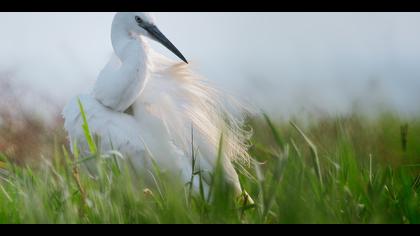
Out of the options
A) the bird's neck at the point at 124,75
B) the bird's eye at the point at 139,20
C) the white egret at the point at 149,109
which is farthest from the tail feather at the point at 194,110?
the bird's eye at the point at 139,20

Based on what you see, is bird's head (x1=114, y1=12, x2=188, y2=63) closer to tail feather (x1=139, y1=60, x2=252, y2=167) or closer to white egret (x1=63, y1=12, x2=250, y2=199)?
white egret (x1=63, y1=12, x2=250, y2=199)

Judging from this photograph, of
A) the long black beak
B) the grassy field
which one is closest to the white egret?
the long black beak

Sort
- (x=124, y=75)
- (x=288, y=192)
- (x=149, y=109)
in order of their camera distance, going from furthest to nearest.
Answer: (x=124, y=75)
(x=149, y=109)
(x=288, y=192)

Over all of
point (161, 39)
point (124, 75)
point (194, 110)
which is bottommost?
point (194, 110)

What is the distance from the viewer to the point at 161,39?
4.68 m

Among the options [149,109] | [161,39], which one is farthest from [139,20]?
[149,109]

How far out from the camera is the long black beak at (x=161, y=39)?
15.2ft

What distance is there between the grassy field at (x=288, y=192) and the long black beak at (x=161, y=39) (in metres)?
2.01

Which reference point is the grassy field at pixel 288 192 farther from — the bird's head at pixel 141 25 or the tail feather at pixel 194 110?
the bird's head at pixel 141 25

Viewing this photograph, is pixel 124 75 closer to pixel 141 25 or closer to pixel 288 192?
pixel 141 25

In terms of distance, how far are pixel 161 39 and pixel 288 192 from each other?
2.91 meters

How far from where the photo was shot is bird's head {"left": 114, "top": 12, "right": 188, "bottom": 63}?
4.59 metres
